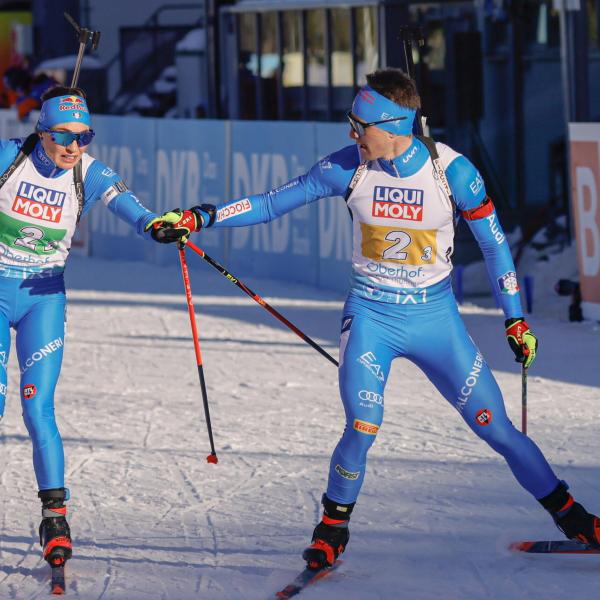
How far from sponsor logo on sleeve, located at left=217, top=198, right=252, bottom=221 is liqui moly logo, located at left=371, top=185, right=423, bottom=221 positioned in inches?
22.7

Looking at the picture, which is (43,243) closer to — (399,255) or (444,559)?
(399,255)

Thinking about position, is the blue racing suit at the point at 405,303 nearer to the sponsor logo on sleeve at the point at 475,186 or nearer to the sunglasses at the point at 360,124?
the sponsor logo on sleeve at the point at 475,186

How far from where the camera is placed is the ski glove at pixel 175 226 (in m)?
6.26

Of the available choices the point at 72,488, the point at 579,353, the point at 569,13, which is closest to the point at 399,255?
the point at 72,488

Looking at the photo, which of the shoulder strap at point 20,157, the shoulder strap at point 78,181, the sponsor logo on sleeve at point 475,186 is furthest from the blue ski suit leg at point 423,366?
the shoulder strap at point 20,157

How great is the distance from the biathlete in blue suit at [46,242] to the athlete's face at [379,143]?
974 millimetres

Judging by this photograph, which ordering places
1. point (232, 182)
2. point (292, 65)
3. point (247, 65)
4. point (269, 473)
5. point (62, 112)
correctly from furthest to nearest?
point (247, 65) < point (292, 65) < point (232, 182) < point (269, 473) < point (62, 112)

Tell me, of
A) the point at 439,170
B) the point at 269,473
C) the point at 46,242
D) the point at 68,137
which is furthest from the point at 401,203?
the point at 269,473

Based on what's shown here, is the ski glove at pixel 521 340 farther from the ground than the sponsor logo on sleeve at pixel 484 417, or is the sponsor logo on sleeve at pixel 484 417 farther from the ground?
the ski glove at pixel 521 340

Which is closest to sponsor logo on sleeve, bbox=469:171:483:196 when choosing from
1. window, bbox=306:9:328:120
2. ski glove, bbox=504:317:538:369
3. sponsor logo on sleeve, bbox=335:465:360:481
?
ski glove, bbox=504:317:538:369

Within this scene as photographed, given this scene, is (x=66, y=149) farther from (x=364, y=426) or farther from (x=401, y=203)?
(x=364, y=426)

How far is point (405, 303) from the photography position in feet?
20.1

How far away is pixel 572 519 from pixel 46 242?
2468mm

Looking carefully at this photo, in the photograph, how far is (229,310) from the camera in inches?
554
